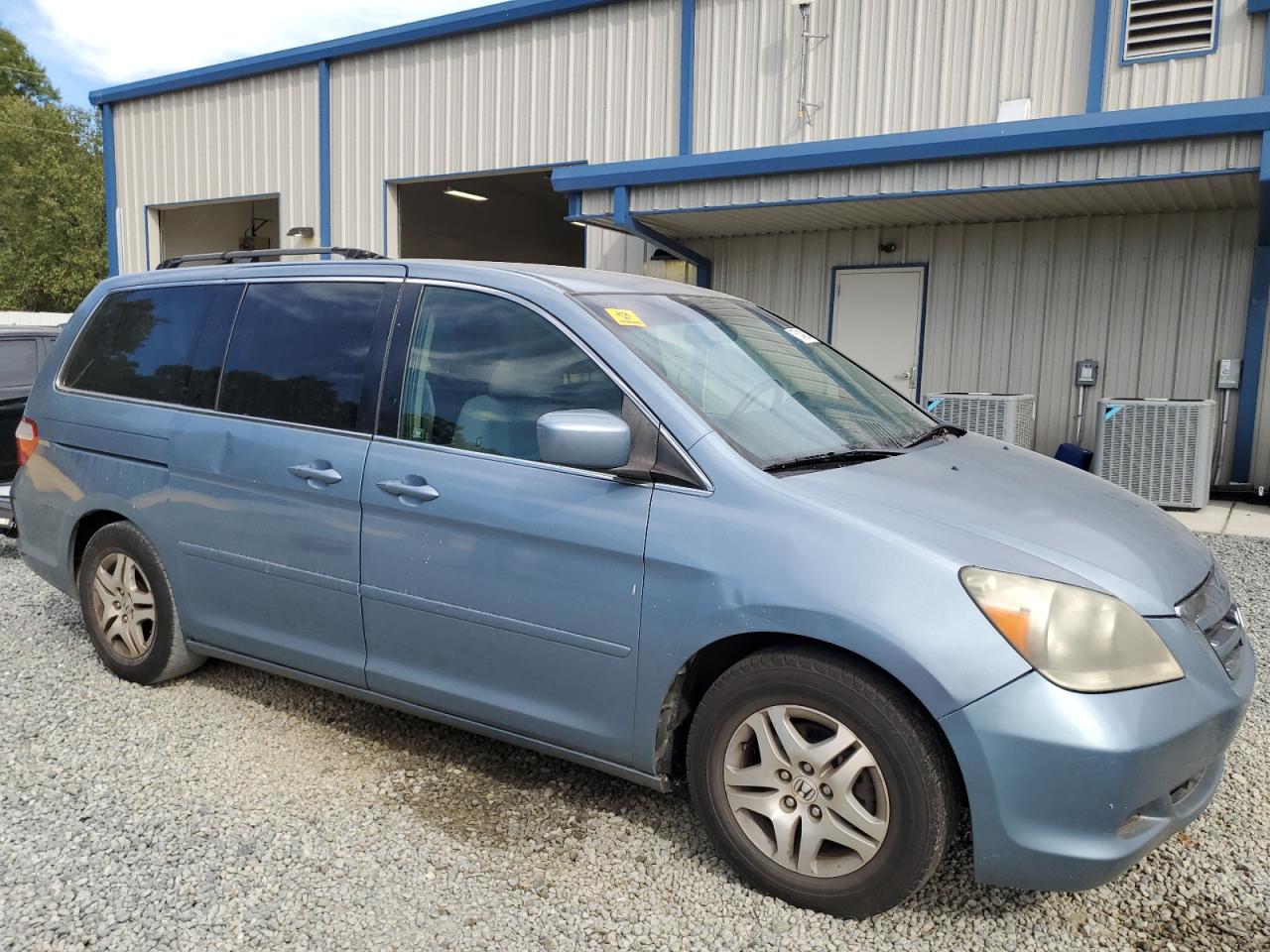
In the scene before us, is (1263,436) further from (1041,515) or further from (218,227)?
(218,227)

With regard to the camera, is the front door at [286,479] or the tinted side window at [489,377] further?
the front door at [286,479]

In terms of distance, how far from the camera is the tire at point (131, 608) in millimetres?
3910

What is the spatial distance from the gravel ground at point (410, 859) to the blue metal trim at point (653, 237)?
249 inches

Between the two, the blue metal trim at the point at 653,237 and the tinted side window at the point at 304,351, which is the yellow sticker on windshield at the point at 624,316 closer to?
the tinted side window at the point at 304,351

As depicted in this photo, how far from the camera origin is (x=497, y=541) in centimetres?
291

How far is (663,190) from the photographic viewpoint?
9641 millimetres

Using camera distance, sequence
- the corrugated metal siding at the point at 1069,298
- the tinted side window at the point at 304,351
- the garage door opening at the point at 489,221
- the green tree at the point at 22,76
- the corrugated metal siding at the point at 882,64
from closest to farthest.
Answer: the tinted side window at the point at 304,351
the corrugated metal siding at the point at 1069,298
the corrugated metal siding at the point at 882,64
the garage door opening at the point at 489,221
the green tree at the point at 22,76

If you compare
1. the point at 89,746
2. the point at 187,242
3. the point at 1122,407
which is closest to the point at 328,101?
the point at 187,242

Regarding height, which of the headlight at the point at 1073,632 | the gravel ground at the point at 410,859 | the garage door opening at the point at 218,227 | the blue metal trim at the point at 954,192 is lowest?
the gravel ground at the point at 410,859

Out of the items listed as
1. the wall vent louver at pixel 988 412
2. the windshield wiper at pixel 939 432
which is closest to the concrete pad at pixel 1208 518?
the wall vent louver at pixel 988 412

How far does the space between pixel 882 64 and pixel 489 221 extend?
38.1 ft

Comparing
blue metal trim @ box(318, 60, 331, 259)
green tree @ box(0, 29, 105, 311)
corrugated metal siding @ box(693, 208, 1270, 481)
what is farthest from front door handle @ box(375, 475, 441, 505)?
green tree @ box(0, 29, 105, 311)

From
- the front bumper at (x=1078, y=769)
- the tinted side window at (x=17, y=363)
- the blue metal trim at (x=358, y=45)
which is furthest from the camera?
the blue metal trim at (x=358, y=45)

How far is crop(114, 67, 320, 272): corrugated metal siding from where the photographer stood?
1484 centimetres
